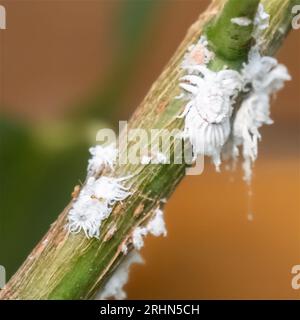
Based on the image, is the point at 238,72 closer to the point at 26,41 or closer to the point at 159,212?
the point at 159,212

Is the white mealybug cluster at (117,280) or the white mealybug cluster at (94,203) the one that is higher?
the white mealybug cluster at (94,203)

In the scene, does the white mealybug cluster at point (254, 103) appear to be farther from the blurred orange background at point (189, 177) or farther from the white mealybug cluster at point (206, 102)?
the blurred orange background at point (189, 177)

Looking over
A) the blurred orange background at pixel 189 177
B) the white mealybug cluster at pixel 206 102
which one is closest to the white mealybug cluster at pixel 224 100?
the white mealybug cluster at pixel 206 102

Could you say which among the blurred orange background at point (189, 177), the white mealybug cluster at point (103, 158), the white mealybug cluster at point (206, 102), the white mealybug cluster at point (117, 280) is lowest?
the white mealybug cluster at point (117, 280)

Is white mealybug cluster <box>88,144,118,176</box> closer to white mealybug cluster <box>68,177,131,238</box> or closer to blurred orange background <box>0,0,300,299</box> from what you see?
white mealybug cluster <box>68,177,131,238</box>

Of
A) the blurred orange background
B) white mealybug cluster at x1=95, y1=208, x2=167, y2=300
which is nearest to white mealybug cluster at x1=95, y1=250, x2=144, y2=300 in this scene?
white mealybug cluster at x1=95, y1=208, x2=167, y2=300

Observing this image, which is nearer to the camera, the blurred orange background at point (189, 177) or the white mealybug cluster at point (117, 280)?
the white mealybug cluster at point (117, 280)

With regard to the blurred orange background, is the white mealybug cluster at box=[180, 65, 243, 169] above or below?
below
